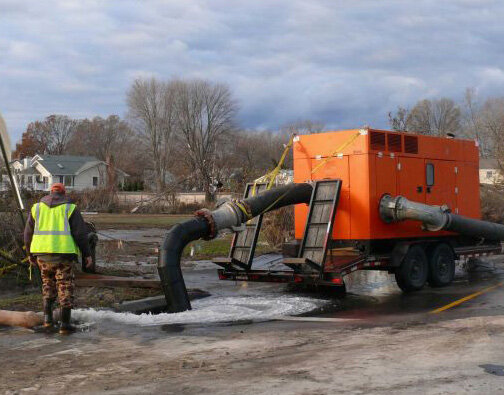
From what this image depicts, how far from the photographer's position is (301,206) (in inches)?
539

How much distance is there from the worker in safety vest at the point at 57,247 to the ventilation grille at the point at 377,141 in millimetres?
6050

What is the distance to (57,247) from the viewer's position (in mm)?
8820

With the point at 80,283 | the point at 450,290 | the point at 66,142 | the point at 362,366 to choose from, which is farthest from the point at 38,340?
the point at 66,142

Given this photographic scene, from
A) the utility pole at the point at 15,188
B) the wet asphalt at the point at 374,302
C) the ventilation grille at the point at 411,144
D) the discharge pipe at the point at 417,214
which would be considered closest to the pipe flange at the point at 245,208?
the wet asphalt at the point at 374,302

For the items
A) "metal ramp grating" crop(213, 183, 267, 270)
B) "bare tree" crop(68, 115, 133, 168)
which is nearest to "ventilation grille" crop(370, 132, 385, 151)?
"metal ramp grating" crop(213, 183, 267, 270)

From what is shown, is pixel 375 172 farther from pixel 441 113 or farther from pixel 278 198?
pixel 441 113

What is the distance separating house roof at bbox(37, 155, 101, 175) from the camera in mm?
80375

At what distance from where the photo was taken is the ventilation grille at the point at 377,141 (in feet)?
41.4

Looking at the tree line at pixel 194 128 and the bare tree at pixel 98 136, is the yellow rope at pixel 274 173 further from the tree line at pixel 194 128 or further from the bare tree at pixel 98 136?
the bare tree at pixel 98 136

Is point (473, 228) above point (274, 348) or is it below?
above

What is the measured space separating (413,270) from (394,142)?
8.48ft

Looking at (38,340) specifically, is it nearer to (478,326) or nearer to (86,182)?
(478,326)

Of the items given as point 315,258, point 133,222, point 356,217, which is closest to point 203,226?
point 315,258

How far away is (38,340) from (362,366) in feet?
13.7
